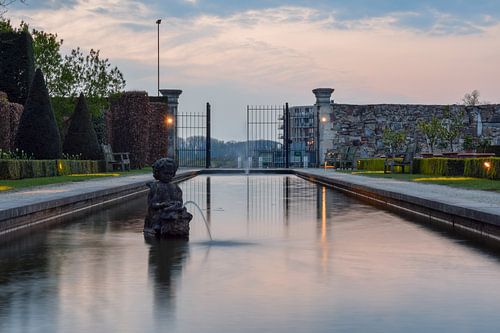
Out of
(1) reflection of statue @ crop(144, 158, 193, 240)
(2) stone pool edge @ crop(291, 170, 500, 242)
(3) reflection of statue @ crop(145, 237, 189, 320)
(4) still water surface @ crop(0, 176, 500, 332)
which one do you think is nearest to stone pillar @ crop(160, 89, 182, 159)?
(2) stone pool edge @ crop(291, 170, 500, 242)

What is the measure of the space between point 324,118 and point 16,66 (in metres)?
18.5

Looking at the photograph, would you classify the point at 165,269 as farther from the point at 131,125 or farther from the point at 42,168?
the point at 131,125

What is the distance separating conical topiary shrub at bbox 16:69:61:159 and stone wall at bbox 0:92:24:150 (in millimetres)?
1092

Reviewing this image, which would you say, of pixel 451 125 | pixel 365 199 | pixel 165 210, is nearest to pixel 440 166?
pixel 365 199

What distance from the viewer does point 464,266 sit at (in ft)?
27.4

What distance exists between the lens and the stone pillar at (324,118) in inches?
2003

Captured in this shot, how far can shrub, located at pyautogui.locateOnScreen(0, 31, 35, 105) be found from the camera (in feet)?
138

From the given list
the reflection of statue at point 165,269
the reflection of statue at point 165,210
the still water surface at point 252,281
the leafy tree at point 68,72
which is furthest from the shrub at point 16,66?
the reflection of statue at point 165,269

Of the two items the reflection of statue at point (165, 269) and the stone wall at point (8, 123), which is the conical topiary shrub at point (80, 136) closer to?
the stone wall at point (8, 123)

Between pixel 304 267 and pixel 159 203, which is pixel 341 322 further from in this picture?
pixel 159 203

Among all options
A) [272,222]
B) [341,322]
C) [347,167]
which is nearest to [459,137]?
[347,167]

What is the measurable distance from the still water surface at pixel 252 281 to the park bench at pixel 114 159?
25.8 metres

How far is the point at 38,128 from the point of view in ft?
105

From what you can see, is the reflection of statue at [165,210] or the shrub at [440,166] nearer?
the reflection of statue at [165,210]
